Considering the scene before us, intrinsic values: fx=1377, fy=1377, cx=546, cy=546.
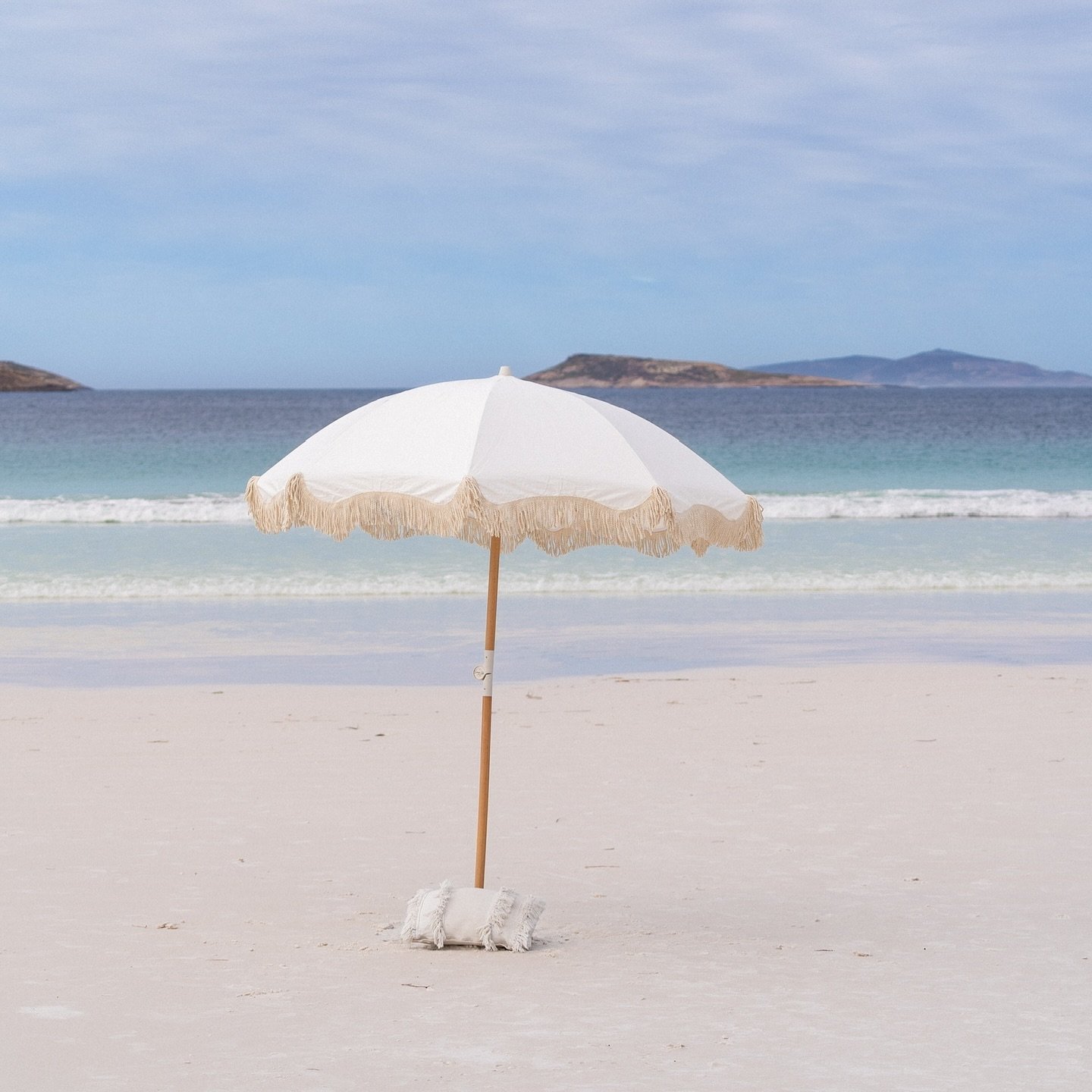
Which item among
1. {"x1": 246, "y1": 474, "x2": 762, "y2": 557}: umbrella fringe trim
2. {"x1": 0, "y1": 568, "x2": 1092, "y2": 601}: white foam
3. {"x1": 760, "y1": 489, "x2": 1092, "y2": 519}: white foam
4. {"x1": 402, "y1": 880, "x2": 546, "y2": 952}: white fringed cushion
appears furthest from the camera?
{"x1": 760, "y1": 489, "x2": 1092, "y2": 519}: white foam

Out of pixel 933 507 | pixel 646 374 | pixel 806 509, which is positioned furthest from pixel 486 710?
pixel 646 374

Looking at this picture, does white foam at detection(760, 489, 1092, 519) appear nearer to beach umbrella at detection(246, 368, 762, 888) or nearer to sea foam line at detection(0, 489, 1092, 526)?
sea foam line at detection(0, 489, 1092, 526)

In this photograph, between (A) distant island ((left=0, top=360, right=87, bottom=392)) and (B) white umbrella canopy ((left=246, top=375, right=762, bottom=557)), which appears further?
(A) distant island ((left=0, top=360, right=87, bottom=392))

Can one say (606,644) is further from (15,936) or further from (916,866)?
(15,936)

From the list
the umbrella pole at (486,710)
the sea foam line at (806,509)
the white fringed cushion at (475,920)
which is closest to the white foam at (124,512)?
the sea foam line at (806,509)

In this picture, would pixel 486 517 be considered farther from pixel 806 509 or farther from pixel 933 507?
pixel 933 507

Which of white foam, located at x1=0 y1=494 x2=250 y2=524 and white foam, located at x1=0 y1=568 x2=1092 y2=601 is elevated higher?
white foam, located at x1=0 y1=494 x2=250 y2=524

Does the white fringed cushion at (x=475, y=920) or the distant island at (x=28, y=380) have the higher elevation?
the distant island at (x=28, y=380)

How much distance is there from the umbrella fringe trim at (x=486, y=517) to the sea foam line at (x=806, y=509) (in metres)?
23.7

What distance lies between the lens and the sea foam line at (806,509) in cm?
2869

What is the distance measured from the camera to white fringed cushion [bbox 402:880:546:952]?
5352mm

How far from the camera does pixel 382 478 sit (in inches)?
190

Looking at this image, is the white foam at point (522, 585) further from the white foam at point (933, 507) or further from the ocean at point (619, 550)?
the white foam at point (933, 507)

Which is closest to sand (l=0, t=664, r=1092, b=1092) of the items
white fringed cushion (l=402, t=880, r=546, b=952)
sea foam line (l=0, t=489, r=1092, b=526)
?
white fringed cushion (l=402, t=880, r=546, b=952)
